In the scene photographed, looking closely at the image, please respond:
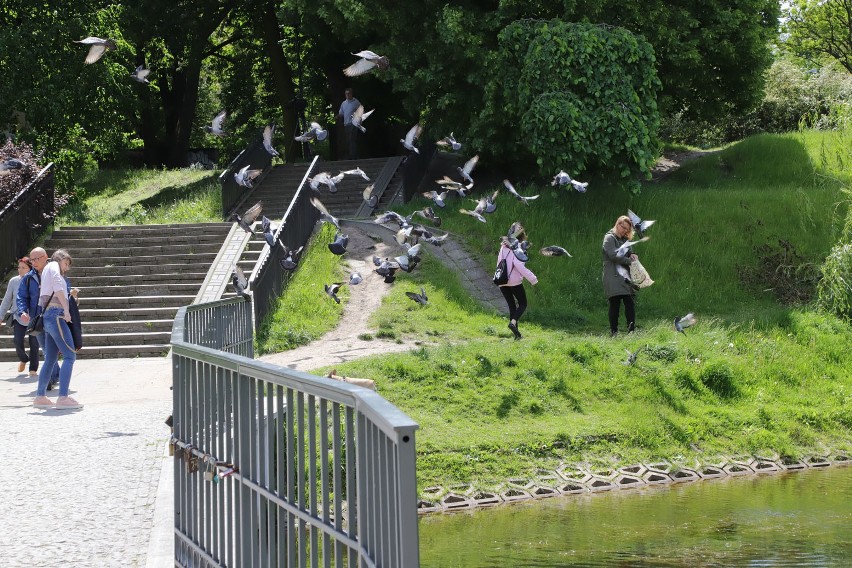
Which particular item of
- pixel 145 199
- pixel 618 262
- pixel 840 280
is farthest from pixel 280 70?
pixel 618 262

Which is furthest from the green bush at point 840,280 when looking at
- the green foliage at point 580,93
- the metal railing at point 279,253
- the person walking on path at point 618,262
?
the metal railing at point 279,253

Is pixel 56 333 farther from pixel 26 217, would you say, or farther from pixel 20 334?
pixel 26 217

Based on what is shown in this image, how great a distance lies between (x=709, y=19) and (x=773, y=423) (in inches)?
578

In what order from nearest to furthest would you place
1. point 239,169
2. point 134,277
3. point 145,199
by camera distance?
point 134,277 → point 239,169 → point 145,199

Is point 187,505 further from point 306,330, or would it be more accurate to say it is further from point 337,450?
point 306,330

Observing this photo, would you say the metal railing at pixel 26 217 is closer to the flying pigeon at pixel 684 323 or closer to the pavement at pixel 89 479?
the pavement at pixel 89 479

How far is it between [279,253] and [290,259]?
492 millimetres

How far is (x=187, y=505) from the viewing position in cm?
649

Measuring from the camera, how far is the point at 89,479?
9148 millimetres

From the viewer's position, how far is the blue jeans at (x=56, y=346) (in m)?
13.0

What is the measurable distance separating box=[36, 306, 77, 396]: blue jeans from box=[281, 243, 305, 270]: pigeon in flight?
627cm

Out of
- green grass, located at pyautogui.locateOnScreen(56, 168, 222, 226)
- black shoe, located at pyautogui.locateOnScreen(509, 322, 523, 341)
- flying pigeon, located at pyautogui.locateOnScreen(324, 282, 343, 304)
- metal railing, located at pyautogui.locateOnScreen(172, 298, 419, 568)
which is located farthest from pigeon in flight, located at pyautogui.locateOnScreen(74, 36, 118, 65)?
metal railing, located at pyautogui.locateOnScreen(172, 298, 419, 568)

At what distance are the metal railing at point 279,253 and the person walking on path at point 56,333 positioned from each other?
187 inches

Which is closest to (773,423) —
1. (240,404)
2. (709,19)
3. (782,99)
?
(240,404)
